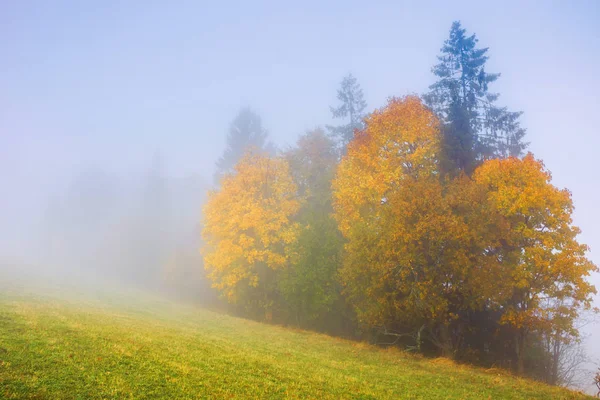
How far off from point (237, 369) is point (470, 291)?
17.8m

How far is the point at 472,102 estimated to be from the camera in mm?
40031

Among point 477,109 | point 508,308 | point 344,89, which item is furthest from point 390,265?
A: point 344,89

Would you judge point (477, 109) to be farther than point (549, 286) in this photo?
Yes

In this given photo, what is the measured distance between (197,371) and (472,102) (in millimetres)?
39678

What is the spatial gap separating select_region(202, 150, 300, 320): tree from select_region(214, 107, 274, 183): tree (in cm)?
4779

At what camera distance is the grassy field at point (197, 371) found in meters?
11.0

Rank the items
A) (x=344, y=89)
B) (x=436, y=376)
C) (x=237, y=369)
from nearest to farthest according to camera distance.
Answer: (x=237, y=369)
(x=436, y=376)
(x=344, y=89)

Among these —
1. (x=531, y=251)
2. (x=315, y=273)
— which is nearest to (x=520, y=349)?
(x=531, y=251)

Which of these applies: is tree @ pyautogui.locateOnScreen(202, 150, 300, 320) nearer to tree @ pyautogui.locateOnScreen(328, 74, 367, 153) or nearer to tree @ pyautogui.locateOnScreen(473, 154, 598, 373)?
tree @ pyautogui.locateOnScreen(328, 74, 367, 153)

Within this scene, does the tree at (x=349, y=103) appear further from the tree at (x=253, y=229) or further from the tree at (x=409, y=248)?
the tree at (x=409, y=248)

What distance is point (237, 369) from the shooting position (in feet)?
49.6

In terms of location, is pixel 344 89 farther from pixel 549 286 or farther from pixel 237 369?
pixel 237 369

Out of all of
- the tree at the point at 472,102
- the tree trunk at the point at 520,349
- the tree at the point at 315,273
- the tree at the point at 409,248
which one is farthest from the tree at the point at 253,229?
the tree trunk at the point at 520,349

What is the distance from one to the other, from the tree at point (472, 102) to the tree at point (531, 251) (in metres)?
10.5
